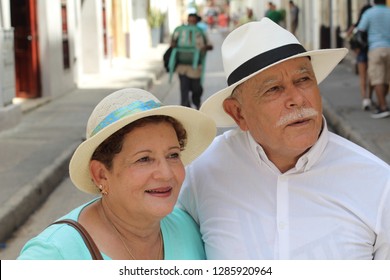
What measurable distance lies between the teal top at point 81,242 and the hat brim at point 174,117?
100 mm

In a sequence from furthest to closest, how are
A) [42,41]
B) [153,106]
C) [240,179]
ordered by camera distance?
[42,41]
[240,179]
[153,106]

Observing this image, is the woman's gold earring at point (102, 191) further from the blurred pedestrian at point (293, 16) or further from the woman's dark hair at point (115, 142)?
the blurred pedestrian at point (293, 16)

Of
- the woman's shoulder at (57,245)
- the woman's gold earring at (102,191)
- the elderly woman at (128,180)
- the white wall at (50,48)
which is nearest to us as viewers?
the woman's shoulder at (57,245)

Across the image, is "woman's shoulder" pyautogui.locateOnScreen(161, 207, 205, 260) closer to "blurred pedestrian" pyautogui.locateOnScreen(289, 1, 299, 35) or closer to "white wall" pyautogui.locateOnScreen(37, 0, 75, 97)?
"white wall" pyautogui.locateOnScreen(37, 0, 75, 97)

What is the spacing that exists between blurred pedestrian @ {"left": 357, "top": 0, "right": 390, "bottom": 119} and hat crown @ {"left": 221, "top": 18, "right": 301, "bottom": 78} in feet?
31.5

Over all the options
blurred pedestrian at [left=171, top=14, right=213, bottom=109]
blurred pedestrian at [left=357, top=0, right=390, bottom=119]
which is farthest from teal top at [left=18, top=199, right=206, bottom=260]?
blurred pedestrian at [left=171, top=14, right=213, bottom=109]

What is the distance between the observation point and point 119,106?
7.64ft

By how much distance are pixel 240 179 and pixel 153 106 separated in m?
0.46

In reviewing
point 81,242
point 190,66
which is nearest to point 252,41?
point 81,242

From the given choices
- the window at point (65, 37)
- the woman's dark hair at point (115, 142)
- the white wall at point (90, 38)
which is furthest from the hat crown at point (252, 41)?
the white wall at point (90, 38)

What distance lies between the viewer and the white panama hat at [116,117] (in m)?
2.30

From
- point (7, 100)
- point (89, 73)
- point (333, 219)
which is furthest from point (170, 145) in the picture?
point (89, 73)
